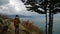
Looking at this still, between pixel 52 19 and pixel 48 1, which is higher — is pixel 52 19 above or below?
below

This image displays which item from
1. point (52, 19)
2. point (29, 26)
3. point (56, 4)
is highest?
point (56, 4)

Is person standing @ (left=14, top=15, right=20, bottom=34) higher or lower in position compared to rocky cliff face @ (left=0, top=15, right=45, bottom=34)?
higher

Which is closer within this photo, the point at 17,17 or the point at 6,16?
the point at 17,17

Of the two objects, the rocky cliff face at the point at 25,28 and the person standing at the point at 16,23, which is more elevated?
the person standing at the point at 16,23

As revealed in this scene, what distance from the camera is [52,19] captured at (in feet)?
35.5

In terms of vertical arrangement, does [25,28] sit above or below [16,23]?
below

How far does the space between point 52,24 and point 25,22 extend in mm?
2159

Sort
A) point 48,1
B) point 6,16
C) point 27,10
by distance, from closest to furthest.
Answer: point 48,1 < point 27,10 < point 6,16

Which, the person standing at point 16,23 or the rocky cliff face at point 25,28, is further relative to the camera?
the rocky cliff face at point 25,28

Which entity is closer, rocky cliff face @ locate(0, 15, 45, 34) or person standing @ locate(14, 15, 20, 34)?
person standing @ locate(14, 15, 20, 34)

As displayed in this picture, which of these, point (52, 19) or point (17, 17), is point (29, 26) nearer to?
point (17, 17)

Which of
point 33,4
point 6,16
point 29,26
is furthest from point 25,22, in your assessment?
point 33,4

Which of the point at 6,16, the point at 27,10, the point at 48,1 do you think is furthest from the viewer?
the point at 6,16

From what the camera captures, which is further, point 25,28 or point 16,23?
point 25,28
